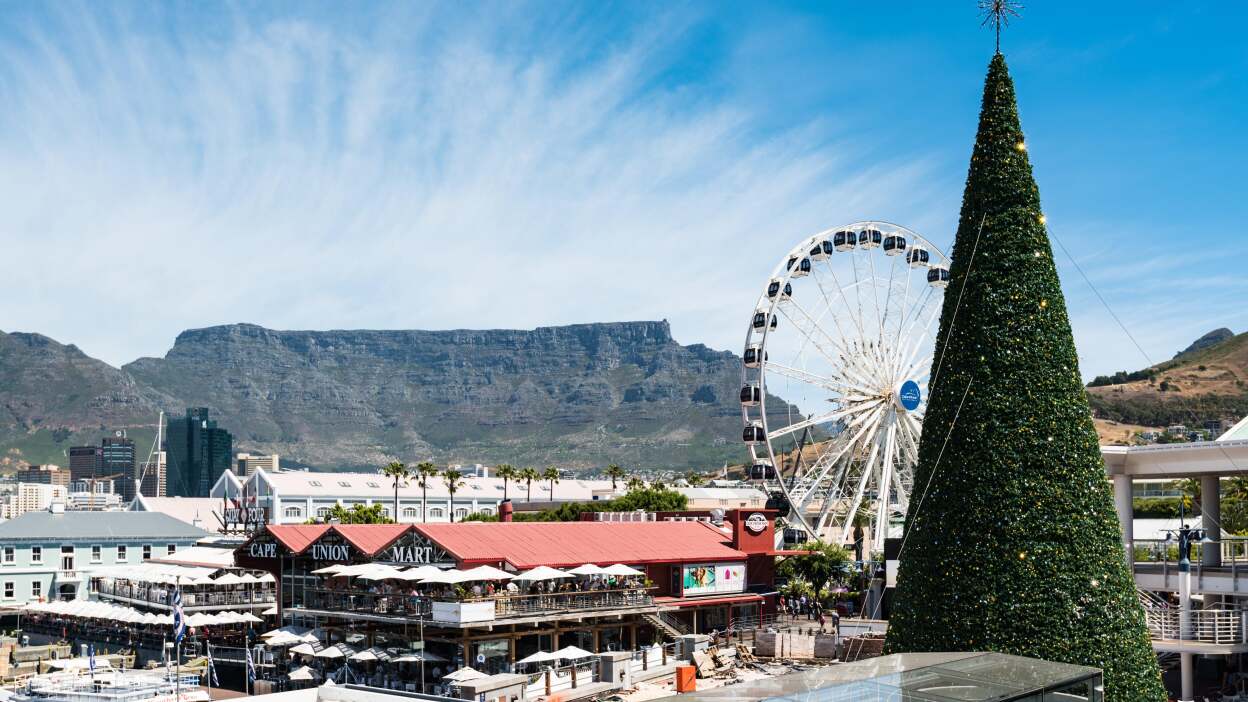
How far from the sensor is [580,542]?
2174 inches

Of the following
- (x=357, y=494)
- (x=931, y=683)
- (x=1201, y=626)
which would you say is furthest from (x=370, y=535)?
(x=357, y=494)

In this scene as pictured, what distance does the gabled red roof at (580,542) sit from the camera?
49000 millimetres

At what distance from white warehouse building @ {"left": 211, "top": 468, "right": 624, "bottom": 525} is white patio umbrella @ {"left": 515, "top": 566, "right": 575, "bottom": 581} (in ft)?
233

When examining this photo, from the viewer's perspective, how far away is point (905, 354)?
5972 cm

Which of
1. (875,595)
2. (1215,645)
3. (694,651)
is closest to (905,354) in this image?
(875,595)

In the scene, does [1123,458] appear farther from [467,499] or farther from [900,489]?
[467,499]

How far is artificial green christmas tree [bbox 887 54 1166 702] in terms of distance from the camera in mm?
19641

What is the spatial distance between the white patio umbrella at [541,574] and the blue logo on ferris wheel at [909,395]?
2052 centimetres

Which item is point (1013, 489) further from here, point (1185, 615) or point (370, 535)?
point (370, 535)

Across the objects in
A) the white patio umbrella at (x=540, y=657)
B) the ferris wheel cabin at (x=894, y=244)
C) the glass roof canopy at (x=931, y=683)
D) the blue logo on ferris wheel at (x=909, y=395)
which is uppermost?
the ferris wheel cabin at (x=894, y=244)

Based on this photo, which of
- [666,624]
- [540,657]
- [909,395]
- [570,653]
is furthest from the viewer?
[909,395]

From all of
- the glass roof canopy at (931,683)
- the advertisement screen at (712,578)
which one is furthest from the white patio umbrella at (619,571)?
the glass roof canopy at (931,683)

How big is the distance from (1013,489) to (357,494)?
11761 cm

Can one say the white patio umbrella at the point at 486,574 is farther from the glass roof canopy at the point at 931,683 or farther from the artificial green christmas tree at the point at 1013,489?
the glass roof canopy at the point at 931,683
